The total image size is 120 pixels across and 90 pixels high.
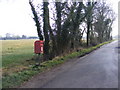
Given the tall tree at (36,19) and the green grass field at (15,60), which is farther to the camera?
the tall tree at (36,19)

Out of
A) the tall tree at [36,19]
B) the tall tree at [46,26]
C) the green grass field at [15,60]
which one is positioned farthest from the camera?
the tall tree at [36,19]

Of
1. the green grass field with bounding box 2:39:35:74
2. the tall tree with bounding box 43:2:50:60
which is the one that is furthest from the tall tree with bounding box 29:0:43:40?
the green grass field with bounding box 2:39:35:74

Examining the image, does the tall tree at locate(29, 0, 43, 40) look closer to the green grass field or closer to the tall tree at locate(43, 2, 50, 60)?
the tall tree at locate(43, 2, 50, 60)

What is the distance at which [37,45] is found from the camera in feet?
37.0

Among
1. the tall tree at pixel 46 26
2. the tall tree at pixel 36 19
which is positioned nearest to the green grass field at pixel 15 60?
the tall tree at pixel 46 26

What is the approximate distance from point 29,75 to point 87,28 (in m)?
27.8

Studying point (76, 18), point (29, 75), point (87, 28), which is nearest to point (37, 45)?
point (29, 75)

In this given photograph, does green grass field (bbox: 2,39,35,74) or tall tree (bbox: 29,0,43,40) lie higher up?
tall tree (bbox: 29,0,43,40)

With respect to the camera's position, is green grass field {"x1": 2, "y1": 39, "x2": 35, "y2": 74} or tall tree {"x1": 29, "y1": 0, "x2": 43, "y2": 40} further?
tall tree {"x1": 29, "y1": 0, "x2": 43, "y2": 40}

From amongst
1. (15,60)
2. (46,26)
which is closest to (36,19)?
(46,26)

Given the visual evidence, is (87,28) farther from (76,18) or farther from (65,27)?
(65,27)

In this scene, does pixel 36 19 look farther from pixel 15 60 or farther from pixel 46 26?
pixel 15 60

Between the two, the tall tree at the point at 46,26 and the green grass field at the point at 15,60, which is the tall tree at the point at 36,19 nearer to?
the tall tree at the point at 46,26

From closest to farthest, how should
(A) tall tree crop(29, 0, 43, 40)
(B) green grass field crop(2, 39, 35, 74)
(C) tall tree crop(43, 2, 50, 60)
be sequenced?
(B) green grass field crop(2, 39, 35, 74) < (C) tall tree crop(43, 2, 50, 60) < (A) tall tree crop(29, 0, 43, 40)
